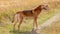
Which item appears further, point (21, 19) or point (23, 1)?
point (23, 1)

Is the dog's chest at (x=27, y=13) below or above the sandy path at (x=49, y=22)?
above

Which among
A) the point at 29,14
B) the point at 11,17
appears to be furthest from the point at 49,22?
the point at 11,17

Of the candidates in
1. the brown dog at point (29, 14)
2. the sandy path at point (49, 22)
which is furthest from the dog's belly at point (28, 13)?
the sandy path at point (49, 22)

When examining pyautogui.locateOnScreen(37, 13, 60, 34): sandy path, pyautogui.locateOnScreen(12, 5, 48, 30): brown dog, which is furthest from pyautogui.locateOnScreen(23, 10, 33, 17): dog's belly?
pyautogui.locateOnScreen(37, 13, 60, 34): sandy path

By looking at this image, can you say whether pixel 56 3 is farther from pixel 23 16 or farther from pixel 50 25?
pixel 23 16

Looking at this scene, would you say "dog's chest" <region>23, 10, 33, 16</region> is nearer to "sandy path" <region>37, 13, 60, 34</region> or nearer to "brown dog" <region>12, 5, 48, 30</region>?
"brown dog" <region>12, 5, 48, 30</region>

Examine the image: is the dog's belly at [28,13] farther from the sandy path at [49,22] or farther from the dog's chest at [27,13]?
the sandy path at [49,22]

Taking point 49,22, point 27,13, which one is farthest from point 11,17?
point 49,22

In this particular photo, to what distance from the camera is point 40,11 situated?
1.48 metres

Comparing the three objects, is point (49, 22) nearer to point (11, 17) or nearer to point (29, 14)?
point (29, 14)

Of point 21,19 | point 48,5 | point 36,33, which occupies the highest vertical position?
point 48,5

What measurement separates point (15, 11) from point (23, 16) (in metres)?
0.08

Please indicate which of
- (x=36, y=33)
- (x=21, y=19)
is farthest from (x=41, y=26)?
(x=21, y=19)

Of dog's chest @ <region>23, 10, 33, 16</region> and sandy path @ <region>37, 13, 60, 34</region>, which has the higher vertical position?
dog's chest @ <region>23, 10, 33, 16</region>
